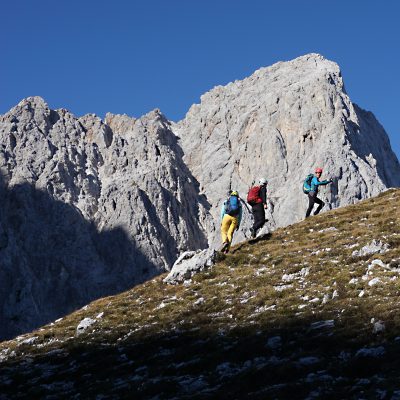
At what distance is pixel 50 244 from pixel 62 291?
1643 centimetres

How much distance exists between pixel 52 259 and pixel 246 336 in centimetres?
16803

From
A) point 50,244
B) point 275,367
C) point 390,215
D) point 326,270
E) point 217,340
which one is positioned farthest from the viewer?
point 50,244

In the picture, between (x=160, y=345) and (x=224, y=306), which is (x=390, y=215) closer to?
(x=224, y=306)

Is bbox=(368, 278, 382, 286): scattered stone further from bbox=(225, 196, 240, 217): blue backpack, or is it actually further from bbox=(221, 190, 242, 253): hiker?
bbox=(225, 196, 240, 217): blue backpack

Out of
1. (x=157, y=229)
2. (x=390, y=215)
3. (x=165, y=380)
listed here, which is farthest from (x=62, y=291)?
(x=165, y=380)

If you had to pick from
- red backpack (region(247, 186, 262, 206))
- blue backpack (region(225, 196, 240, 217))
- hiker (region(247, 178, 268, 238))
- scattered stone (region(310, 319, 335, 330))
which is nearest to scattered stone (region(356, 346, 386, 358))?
scattered stone (region(310, 319, 335, 330))

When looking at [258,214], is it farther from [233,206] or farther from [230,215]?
[233,206]

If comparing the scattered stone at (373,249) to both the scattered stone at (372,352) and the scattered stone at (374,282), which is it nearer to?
the scattered stone at (374,282)

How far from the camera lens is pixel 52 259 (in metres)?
182

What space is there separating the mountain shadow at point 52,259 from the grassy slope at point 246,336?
13783 centimetres

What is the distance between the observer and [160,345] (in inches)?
781

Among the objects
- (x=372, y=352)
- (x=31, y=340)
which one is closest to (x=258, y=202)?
(x=31, y=340)

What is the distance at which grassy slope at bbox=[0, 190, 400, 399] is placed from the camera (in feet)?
48.9

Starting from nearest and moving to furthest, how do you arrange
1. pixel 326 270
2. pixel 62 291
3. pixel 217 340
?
1. pixel 217 340
2. pixel 326 270
3. pixel 62 291
